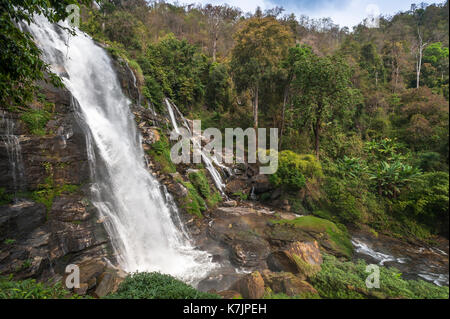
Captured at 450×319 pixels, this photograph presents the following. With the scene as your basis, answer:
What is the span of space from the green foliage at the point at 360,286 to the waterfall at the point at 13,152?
28.8 feet

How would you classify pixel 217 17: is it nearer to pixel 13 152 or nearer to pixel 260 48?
pixel 260 48

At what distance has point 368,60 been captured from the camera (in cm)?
2262

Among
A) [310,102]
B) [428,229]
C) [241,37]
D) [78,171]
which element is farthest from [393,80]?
[78,171]

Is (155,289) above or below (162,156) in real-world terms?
below

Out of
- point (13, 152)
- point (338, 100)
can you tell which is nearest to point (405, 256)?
point (338, 100)

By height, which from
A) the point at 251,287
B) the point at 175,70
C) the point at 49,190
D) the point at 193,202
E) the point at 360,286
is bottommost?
the point at 251,287

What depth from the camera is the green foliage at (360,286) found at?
14.5ft

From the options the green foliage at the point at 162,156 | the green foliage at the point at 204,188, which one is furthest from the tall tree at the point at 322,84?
the green foliage at the point at 162,156

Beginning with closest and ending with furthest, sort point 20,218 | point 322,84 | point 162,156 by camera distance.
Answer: point 20,218 < point 162,156 < point 322,84

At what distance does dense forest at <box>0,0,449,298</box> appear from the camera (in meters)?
4.79

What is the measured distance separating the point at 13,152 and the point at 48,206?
1.85 meters

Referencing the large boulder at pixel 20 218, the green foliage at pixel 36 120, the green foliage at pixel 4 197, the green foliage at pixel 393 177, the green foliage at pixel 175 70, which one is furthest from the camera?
the green foliage at pixel 175 70

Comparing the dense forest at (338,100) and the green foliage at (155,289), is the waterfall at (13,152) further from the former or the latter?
the dense forest at (338,100)

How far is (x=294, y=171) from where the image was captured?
12.1 m
